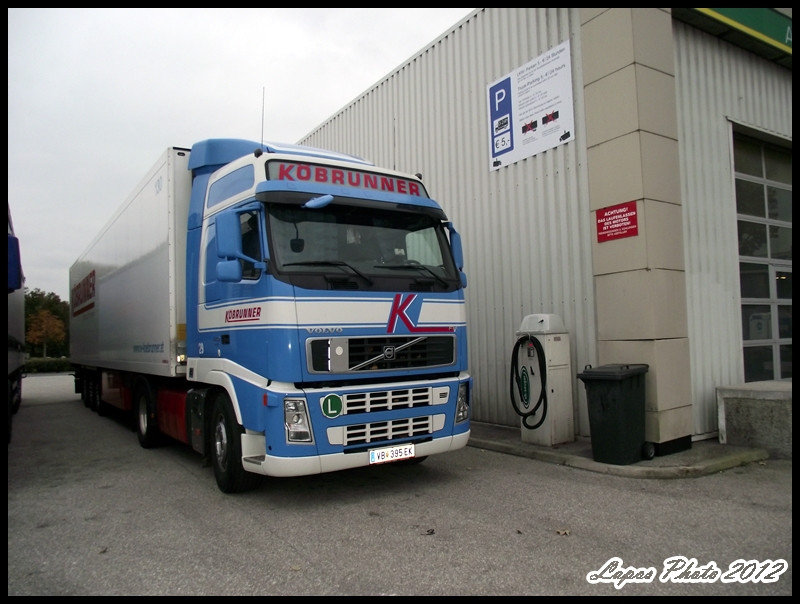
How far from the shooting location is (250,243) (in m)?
5.61

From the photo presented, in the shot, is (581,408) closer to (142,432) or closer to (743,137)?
(743,137)

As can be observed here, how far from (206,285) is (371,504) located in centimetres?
284

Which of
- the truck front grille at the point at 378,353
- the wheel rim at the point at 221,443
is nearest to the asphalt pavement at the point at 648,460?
the truck front grille at the point at 378,353

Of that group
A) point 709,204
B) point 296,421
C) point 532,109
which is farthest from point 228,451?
point 709,204

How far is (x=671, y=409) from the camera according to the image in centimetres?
700

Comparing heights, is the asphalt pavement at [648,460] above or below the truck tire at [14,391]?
below

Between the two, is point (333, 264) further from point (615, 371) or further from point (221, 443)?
point (615, 371)

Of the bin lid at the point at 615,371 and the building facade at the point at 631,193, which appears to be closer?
the bin lid at the point at 615,371

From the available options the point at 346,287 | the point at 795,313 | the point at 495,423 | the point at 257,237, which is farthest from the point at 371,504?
the point at 795,313

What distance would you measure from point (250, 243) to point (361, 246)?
3.37 feet

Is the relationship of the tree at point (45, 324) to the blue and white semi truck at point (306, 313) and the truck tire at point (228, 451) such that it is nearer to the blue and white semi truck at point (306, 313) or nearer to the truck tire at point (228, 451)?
the blue and white semi truck at point (306, 313)

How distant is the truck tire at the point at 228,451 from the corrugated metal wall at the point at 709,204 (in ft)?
18.4

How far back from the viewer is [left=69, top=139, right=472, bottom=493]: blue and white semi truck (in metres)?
5.25

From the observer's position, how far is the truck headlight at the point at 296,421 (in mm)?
5137
